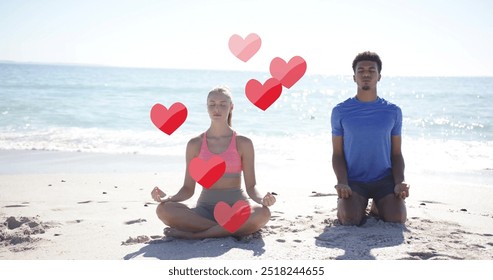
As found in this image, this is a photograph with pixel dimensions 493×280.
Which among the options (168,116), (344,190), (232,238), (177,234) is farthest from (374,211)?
(168,116)

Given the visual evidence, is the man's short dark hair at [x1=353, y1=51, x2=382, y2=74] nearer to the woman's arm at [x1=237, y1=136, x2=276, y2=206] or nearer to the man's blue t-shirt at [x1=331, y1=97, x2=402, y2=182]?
the man's blue t-shirt at [x1=331, y1=97, x2=402, y2=182]

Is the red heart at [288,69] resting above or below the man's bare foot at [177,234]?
above

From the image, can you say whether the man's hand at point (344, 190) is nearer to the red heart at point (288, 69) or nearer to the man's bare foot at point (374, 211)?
the man's bare foot at point (374, 211)

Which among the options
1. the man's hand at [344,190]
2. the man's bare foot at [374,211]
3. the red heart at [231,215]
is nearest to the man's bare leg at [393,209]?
the man's bare foot at [374,211]

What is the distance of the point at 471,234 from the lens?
402 centimetres

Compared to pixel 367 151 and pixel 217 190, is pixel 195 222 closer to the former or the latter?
pixel 217 190

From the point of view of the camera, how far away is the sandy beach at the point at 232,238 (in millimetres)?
3521

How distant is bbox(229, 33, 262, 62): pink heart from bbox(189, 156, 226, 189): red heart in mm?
1161

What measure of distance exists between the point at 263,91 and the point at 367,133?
1004 millimetres

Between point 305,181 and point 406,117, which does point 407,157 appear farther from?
point 406,117

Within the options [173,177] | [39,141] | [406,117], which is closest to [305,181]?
[173,177]

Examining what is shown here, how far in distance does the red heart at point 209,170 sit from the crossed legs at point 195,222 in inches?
10.3

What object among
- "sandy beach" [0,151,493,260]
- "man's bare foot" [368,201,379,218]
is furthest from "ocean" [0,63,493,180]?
"man's bare foot" [368,201,379,218]

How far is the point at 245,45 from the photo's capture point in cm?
454
